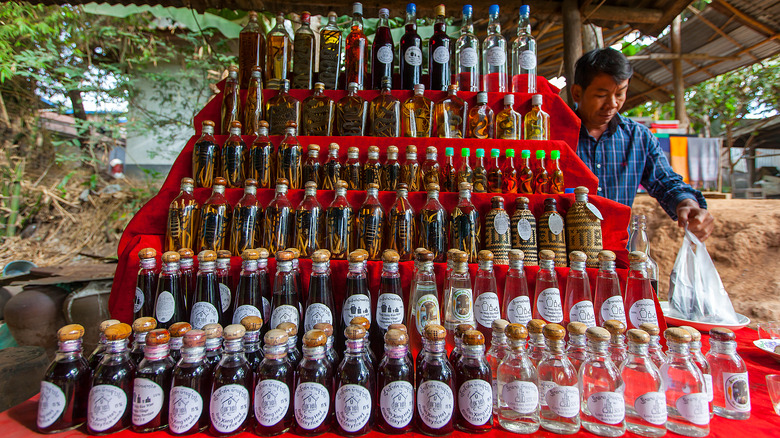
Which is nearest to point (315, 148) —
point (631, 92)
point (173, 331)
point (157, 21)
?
point (173, 331)

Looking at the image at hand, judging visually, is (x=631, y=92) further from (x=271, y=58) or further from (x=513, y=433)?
(x=513, y=433)

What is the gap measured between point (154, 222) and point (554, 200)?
1.41m

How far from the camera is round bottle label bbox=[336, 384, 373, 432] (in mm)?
731

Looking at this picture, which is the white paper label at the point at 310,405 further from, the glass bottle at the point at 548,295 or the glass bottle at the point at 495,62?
the glass bottle at the point at 495,62

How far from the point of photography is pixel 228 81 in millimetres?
1493

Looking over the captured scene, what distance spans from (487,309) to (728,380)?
0.56 metres

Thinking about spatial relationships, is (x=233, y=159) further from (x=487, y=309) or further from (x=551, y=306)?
(x=551, y=306)

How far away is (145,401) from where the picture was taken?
0.76 m

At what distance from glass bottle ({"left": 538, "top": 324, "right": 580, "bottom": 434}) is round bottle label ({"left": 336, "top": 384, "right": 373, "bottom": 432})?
1.26 ft

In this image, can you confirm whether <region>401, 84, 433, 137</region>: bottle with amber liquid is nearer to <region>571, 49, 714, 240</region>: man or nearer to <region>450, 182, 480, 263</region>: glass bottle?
<region>450, 182, 480, 263</region>: glass bottle

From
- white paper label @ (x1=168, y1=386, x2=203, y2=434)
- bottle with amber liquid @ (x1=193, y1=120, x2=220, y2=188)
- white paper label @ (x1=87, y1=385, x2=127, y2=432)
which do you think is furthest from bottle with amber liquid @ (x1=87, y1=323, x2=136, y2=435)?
bottle with amber liquid @ (x1=193, y1=120, x2=220, y2=188)

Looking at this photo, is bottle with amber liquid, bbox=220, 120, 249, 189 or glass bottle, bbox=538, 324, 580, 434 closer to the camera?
glass bottle, bbox=538, 324, 580, 434

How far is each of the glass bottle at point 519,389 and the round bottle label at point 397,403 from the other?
0.70 ft

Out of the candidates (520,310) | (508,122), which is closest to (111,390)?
(520,310)
